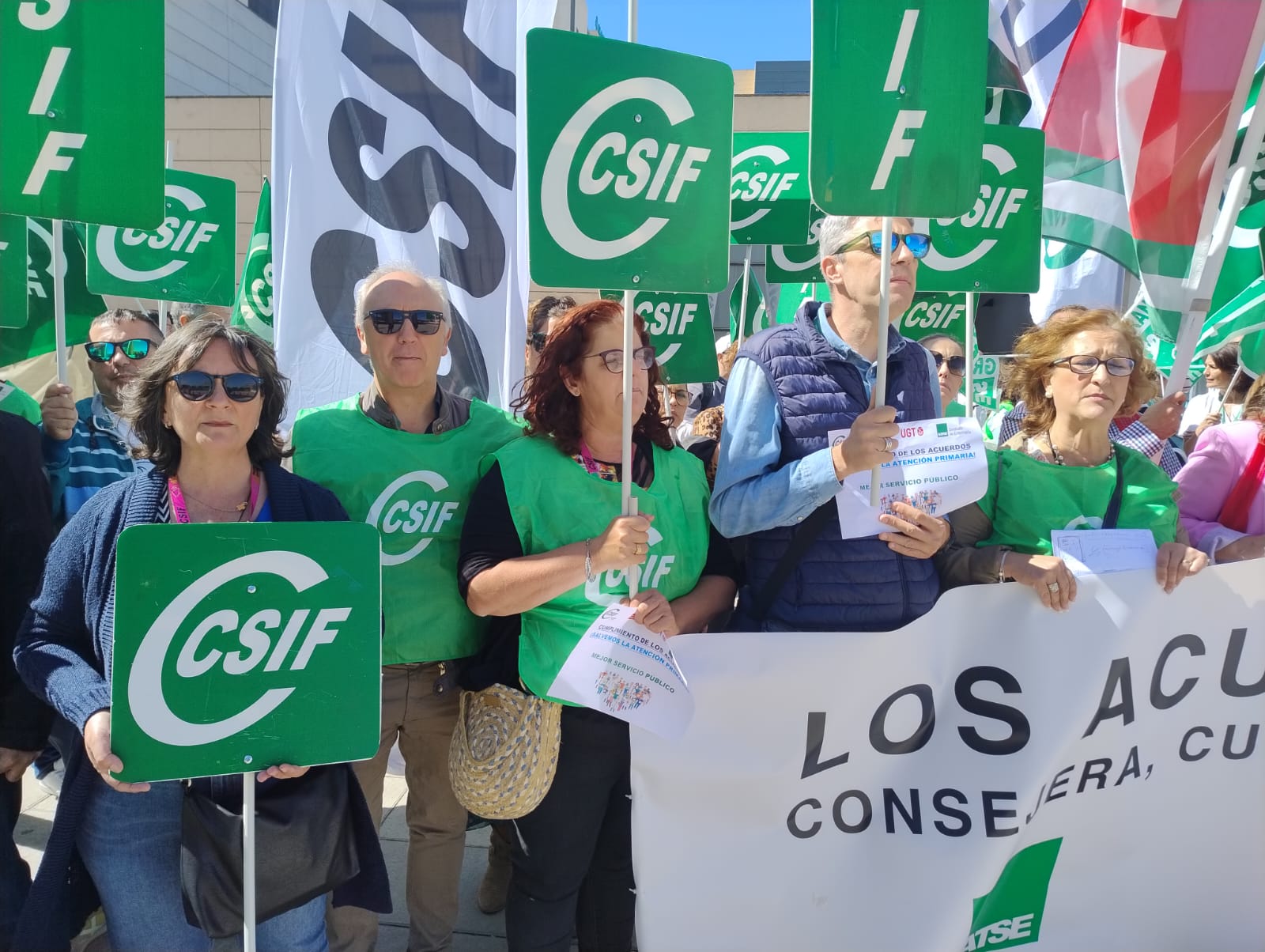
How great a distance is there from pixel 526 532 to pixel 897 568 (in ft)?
2.77

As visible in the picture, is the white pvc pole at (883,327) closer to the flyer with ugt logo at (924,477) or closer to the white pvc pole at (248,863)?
the flyer with ugt logo at (924,477)

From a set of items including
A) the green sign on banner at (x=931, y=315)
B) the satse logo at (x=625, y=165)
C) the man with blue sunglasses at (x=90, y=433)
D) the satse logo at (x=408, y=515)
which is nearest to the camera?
the satse logo at (x=625, y=165)

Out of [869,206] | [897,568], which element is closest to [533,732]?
[897,568]

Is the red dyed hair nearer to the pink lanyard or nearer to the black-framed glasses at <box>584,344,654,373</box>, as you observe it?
the black-framed glasses at <box>584,344,654,373</box>

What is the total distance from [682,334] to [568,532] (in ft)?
8.01

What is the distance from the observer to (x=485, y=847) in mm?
3338

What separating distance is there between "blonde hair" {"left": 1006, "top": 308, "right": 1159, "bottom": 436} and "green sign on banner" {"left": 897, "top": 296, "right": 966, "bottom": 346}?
7.44ft

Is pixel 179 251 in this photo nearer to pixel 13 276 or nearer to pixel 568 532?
pixel 13 276

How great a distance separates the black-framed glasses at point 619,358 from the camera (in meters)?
2.19

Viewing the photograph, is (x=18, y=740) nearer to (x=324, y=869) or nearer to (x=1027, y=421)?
(x=324, y=869)

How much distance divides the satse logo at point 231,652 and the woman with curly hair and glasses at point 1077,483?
1.51 m

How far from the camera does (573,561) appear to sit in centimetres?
196

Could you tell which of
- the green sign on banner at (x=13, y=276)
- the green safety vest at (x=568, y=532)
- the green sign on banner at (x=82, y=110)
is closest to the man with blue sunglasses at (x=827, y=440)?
the green safety vest at (x=568, y=532)

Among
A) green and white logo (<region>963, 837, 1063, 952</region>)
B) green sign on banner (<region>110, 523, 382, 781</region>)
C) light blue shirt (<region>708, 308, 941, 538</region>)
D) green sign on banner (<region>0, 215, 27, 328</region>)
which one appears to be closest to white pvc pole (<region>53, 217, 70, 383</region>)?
green sign on banner (<region>0, 215, 27, 328</region>)
